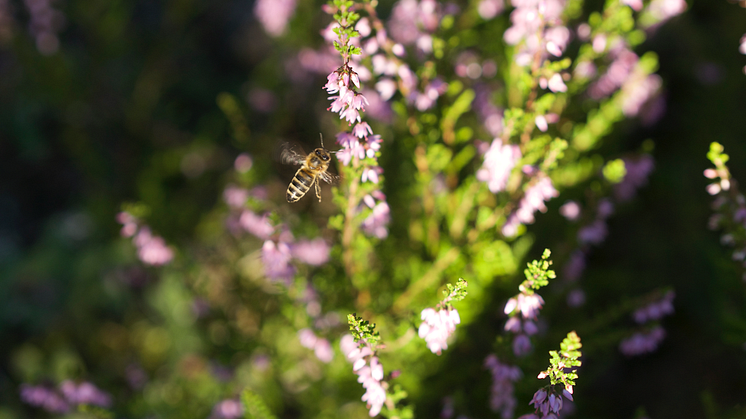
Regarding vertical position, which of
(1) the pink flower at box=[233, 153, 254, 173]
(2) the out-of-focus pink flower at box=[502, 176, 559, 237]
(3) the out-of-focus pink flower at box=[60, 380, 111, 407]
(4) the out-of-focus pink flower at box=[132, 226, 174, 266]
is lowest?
(2) the out-of-focus pink flower at box=[502, 176, 559, 237]

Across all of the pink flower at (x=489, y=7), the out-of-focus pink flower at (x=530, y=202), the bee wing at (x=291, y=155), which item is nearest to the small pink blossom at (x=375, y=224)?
the bee wing at (x=291, y=155)

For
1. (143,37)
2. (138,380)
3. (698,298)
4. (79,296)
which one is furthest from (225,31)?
(698,298)

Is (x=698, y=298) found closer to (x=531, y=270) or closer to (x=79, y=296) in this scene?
(x=531, y=270)

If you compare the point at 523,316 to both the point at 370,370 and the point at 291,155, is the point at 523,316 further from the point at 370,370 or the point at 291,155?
the point at 291,155

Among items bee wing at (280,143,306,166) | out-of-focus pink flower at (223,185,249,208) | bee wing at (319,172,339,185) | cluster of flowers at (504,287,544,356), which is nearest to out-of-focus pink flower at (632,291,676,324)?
cluster of flowers at (504,287,544,356)

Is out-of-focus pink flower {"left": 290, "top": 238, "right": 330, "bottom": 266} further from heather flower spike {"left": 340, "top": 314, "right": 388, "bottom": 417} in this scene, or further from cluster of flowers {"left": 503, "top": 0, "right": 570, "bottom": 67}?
cluster of flowers {"left": 503, "top": 0, "right": 570, "bottom": 67}

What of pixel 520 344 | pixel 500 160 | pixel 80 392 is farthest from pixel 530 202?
pixel 80 392
